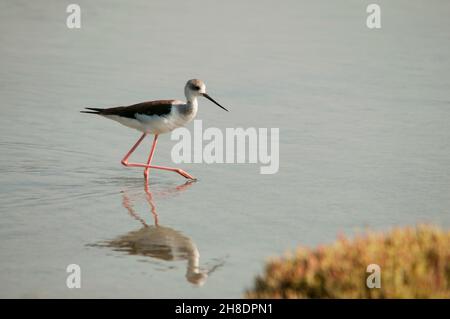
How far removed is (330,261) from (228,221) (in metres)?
2.60

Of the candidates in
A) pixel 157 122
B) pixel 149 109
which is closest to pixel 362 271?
pixel 157 122

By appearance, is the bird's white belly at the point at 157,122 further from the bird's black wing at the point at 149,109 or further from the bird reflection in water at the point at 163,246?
the bird reflection in water at the point at 163,246

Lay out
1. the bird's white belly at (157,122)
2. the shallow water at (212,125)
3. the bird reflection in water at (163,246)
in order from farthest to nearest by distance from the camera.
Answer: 1. the bird's white belly at (157,122)
2. the shallow water at (212,125)
3. the bird reflection in water at (163,246)

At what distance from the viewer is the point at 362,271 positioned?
21.2 ft

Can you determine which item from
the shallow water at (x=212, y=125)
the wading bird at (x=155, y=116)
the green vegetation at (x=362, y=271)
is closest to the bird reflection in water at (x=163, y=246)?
the shallow water at (x=212, y=125)

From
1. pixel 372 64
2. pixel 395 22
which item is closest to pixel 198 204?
pixel 372 64

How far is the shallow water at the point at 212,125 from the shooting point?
7941 mm

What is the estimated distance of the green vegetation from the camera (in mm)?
6285

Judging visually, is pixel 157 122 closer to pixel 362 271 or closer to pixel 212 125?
pixel 212 125

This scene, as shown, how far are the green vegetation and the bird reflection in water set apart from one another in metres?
0.72

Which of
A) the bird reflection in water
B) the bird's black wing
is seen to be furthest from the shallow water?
the bird's black wing

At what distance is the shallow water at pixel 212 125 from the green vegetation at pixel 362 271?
23.9 inches

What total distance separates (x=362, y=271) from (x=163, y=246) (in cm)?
233

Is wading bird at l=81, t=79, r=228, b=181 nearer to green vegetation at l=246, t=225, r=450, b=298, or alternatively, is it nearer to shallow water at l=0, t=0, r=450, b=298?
shallow water at l=0, t=0, r=450, b=298
